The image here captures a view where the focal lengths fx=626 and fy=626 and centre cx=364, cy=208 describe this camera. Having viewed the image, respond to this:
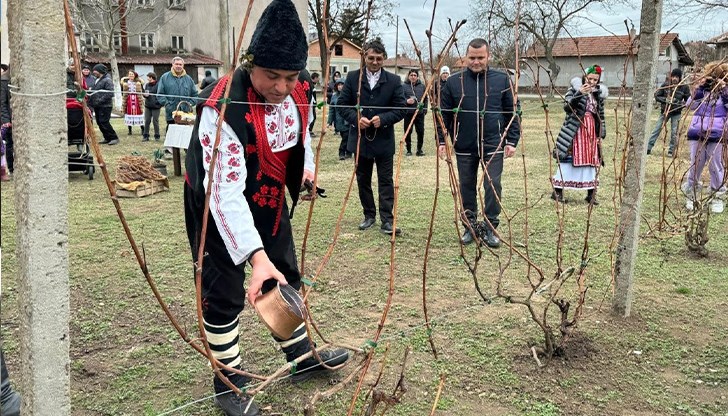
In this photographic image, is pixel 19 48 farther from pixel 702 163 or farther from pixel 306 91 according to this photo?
pixel 702 163

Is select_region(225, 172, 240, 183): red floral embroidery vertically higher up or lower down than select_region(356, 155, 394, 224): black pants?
higher up

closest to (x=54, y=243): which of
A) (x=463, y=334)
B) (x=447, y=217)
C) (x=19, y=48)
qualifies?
(x=19, y=48)

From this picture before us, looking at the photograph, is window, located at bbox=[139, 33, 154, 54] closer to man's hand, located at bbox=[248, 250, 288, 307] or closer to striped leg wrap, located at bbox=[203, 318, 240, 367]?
striped leg wrap, located at bbox=[203, 318, 240, 367]

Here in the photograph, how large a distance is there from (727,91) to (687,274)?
2.66 metres

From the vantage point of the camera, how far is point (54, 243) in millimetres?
1519

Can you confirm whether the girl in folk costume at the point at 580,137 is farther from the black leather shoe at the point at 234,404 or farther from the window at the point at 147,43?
the window at the point at 147,43

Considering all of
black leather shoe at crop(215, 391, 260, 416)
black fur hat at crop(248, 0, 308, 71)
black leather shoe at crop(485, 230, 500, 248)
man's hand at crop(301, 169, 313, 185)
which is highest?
black fur hat at crop(248, 0, 308, 71)

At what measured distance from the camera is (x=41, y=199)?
1477mm

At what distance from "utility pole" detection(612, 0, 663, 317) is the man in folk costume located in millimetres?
1782

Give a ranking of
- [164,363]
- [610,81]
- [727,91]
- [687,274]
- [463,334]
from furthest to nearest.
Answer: [610,81] < [727,91] < [687,274] < [463,334] < [164,363]

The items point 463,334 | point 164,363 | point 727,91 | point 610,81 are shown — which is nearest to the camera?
point 164,363

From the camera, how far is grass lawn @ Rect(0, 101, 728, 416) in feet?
9.66

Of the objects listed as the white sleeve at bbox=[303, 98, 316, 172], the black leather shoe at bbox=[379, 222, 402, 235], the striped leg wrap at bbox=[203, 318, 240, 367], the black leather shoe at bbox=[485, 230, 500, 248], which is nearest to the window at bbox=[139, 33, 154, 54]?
the black leather shoe at bbox=[379, 222, 402, 235]

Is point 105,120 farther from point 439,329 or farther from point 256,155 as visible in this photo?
point 256,155
